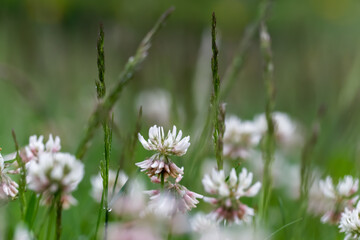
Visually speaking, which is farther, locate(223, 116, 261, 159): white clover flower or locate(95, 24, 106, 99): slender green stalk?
locate(223, 116, 261, 159): white clover flower

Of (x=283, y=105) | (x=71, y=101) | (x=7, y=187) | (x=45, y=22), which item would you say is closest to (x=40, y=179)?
(x=7, y=187)

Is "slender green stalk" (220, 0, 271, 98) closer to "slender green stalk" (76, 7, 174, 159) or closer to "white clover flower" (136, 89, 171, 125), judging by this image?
"slender green stalk" (76, 7, 174, 159)

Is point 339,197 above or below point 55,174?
above

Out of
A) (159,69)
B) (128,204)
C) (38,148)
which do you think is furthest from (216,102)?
(159,69)

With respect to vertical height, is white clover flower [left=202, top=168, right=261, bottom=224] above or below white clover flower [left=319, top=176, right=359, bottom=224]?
below

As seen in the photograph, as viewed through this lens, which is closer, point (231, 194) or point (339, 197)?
point (231, 194)

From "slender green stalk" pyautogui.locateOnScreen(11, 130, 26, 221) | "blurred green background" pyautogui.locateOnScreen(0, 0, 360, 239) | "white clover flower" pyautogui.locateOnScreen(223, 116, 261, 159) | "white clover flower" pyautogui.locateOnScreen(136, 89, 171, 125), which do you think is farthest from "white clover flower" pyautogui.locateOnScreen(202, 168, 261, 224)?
"white clover flower" pyautogui.locateOnScreen(136, 89, 171, 125)

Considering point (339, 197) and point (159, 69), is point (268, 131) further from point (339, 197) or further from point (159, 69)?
point (159, 69)
